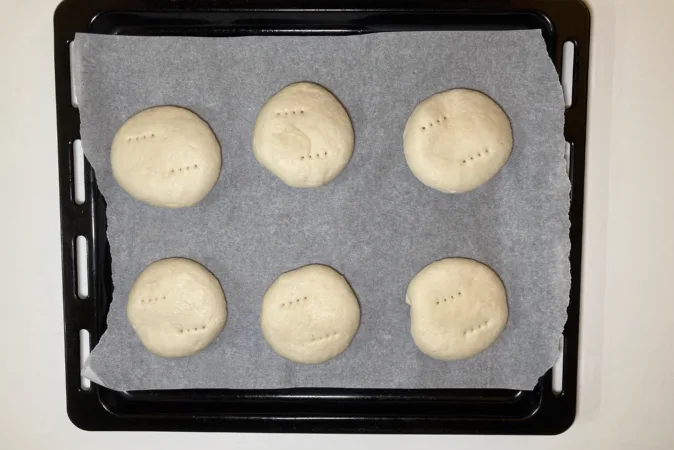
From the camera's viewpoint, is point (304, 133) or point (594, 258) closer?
point (304, 133)

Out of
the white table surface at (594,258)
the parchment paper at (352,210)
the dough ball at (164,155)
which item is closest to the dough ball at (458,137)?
the parchment paper at (352,210)

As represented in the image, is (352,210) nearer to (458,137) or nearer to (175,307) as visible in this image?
(458,137)

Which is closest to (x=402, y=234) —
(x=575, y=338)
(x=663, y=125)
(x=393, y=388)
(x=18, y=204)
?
(x=393, y=388)

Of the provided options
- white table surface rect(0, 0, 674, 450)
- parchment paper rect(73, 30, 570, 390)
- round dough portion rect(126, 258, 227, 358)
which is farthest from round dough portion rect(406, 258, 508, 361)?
round dough portion rect(126, 258, 227, 358)

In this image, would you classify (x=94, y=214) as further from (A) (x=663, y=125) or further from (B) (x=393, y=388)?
(A) (x=663, y=125)

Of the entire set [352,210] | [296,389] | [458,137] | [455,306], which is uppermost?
[458,137]

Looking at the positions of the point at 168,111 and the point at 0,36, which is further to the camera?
the point at 0,36

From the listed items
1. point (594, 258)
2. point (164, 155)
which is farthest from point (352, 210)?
point (594, 258)
